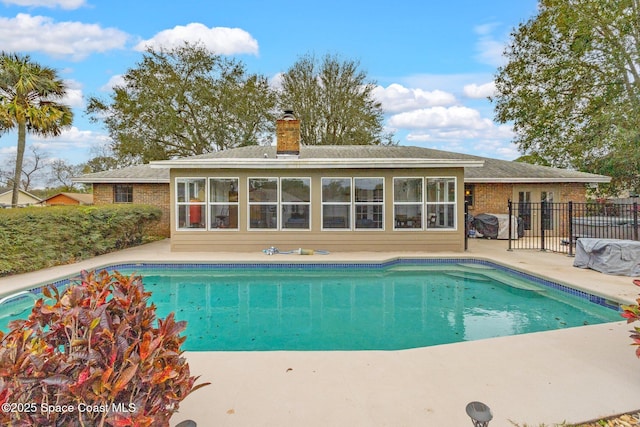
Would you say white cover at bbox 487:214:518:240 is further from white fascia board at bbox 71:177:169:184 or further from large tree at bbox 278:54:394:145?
white fascia board at bbox 71:177:169:184

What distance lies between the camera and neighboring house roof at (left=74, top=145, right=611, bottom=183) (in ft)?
33.4

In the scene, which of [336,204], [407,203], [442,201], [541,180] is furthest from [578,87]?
[336,204]

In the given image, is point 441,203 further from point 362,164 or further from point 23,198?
point 23,198

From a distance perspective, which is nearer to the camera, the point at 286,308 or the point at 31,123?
the point at 286,308

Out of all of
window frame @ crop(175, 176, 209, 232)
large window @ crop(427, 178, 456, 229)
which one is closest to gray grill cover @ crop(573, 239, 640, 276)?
large window @ crop(427, 178, 456, 229)

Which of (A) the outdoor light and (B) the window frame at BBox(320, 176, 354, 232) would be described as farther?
(B) the window frame at BBox(320, 176, 354, 232)

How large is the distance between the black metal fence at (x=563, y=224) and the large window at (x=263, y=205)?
717 cm

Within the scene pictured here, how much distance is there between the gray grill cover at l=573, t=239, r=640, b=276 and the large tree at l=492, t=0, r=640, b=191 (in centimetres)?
856

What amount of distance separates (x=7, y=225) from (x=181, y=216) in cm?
417

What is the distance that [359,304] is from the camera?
660cm

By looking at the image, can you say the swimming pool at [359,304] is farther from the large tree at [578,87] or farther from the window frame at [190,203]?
the large tree at [578,87]

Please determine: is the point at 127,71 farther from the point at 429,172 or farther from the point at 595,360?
the point at 595,360

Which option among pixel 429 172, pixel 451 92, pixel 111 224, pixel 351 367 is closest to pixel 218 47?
pixel 451 92

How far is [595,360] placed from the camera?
3572 millimetres
